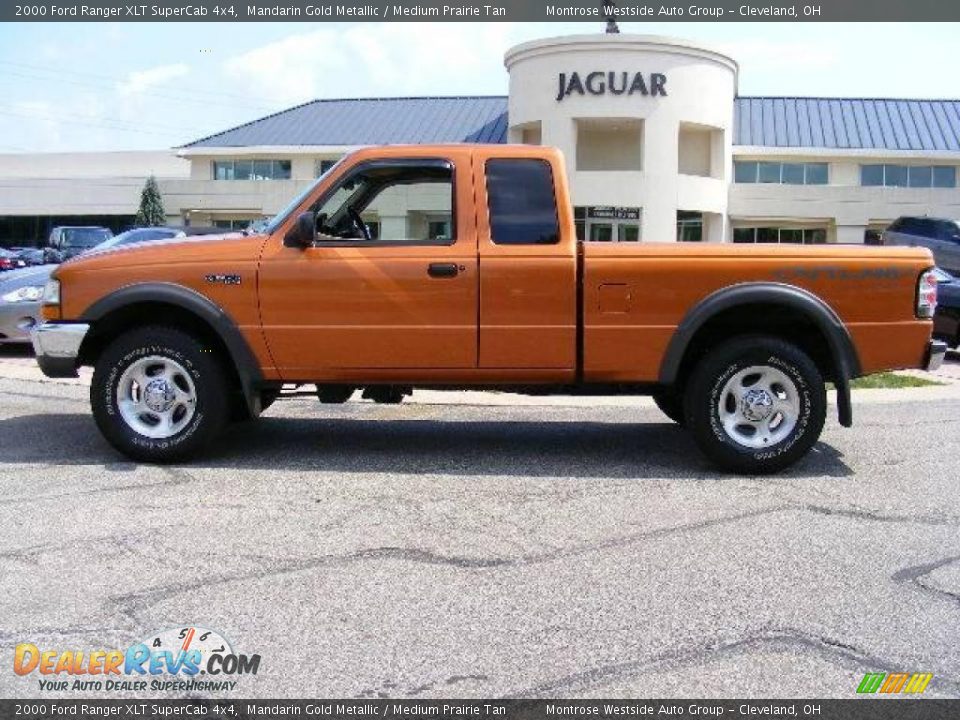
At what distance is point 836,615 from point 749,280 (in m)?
2.82

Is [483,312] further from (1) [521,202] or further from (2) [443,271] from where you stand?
(1) [521,202]

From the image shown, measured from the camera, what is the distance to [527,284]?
6359 millimetres

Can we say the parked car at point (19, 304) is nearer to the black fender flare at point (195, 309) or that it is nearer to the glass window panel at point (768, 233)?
the black fender flare at point (195, 309)

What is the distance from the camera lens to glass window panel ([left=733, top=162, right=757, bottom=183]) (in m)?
44.7

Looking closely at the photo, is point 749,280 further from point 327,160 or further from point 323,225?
point 327,160

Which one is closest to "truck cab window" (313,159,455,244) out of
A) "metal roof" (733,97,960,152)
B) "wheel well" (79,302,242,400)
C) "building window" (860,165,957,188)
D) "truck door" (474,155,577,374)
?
"truck door" (474,155,577,374)

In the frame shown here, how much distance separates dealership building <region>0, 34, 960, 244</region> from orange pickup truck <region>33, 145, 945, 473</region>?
27066 mm

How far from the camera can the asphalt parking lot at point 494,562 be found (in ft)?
11.6

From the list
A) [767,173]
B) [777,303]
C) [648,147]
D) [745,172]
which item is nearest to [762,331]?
[777,303]

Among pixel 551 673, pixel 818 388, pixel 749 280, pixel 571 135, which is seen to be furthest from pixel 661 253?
pixel 571 135

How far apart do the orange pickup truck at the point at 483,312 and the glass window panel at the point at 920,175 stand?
4247 centimetres

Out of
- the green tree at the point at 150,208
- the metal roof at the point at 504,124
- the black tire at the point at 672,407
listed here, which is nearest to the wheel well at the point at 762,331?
the black tire at the point at 672,407

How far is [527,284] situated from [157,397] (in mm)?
2561

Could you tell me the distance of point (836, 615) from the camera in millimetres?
4016
